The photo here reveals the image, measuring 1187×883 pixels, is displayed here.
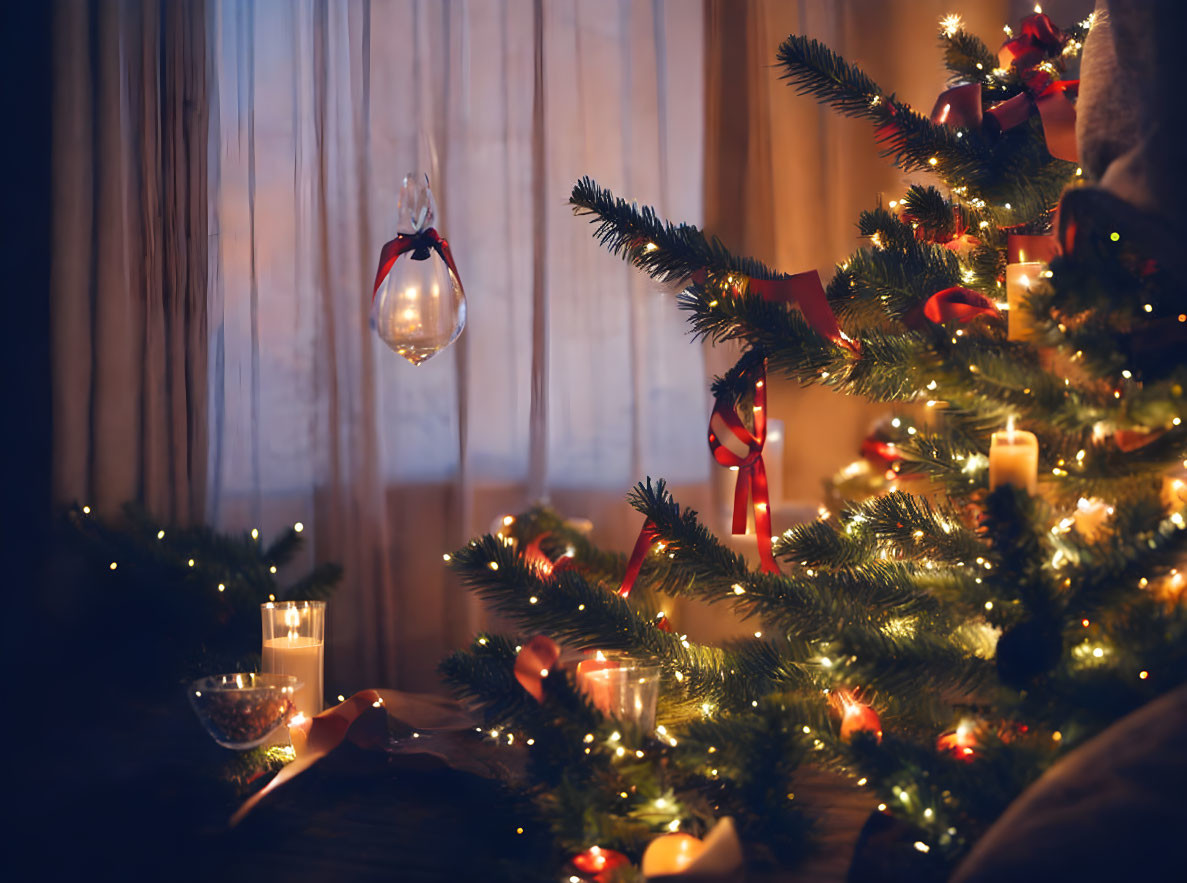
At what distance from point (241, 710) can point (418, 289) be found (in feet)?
1.83

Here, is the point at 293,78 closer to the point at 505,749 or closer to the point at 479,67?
the point at 479,67

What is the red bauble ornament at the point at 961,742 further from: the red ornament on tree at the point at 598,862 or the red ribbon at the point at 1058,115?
the red ribbon at the point at 1058,115

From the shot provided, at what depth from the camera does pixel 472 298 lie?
1.88 meters

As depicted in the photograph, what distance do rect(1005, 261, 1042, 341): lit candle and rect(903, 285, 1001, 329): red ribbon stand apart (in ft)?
0.11

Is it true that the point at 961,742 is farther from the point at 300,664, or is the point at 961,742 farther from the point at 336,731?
the point at 300,664

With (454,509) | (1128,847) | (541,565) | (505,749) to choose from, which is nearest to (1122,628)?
(1128,847)

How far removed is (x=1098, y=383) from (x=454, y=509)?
1343mm

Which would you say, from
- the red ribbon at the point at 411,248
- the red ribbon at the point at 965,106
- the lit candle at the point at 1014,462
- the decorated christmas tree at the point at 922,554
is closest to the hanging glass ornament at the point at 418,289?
the red ribbon at the point at 411,248

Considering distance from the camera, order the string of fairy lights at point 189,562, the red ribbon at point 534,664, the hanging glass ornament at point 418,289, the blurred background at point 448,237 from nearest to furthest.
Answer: the red ribbon at point 534,664 → the hanging glass ornament at point 418,289 → the string of fairy lights at point 189,562 → the blurred background at point 448,237

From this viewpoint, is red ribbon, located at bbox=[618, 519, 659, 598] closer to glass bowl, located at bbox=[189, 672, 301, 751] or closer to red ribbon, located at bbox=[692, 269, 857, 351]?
red ribbon, located at bbox=[692, 269, 857, 351]

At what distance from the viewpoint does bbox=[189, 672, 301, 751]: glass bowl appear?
3.06 ft

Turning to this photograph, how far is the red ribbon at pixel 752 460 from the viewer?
84 cm

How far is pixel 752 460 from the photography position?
2.85ft

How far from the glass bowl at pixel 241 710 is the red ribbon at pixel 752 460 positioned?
52 cm
